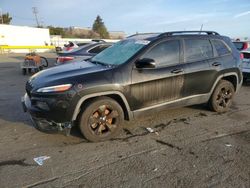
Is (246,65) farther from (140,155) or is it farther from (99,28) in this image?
(99,28)

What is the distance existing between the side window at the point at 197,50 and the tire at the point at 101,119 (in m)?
1.82

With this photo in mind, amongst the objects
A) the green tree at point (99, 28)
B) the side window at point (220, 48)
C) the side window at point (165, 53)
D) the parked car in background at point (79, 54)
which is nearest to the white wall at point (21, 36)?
the parked car in background at point (79, 54)

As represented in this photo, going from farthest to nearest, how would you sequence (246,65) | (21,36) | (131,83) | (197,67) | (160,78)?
(21,36) → (246,65) → (197,67) → (160,78) → (131,83)

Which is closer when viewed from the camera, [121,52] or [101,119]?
[101,119]

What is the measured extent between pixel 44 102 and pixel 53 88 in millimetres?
255

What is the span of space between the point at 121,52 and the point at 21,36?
152 feet

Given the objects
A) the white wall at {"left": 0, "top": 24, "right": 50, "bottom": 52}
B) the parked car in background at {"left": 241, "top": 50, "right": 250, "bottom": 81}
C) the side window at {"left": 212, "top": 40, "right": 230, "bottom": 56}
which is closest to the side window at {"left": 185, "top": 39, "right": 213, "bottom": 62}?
the side window at {"left": 212, "top": 40, "right": 230, "bottom": 56}

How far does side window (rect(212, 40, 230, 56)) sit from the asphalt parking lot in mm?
1402

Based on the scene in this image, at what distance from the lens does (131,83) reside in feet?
14.1

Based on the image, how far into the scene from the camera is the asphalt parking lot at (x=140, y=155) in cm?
316

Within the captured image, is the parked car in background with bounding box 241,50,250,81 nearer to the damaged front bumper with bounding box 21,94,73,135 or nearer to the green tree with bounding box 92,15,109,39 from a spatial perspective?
the damaged front bumper with bounding box 21,94,73,135

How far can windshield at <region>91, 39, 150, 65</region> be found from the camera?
181 inches

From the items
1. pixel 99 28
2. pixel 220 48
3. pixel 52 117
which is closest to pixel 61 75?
pixel 52 117

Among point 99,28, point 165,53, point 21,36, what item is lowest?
point 165,53
